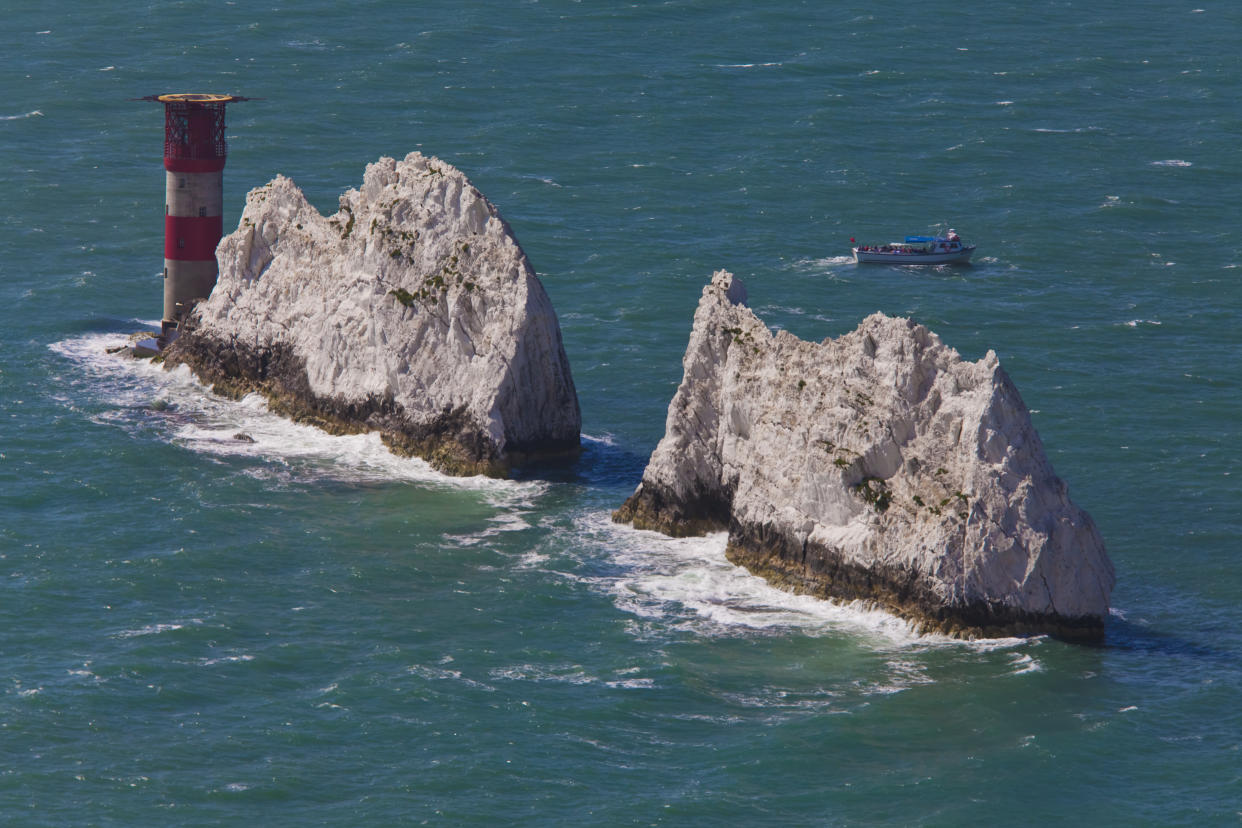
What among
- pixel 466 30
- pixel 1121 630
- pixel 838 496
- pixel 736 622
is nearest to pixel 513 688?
pixel 736 622

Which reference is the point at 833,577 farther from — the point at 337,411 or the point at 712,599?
the point at 337,411

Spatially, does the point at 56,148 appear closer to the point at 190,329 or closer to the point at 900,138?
the point at 190,329

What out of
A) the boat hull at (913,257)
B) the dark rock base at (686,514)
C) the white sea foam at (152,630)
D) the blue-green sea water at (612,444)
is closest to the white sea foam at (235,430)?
the blue-green sea water at (612,444)

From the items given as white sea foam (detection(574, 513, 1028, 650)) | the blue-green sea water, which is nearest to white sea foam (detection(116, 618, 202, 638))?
the blue-green sea water

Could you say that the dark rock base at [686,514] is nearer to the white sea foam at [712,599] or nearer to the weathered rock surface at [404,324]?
the white sea foam at [712,599]

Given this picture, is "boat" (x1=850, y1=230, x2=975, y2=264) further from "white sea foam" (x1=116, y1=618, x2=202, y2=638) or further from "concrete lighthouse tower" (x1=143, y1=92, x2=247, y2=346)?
"white sea foam" (x1=116, y1=618, x2=202, y2=638)
